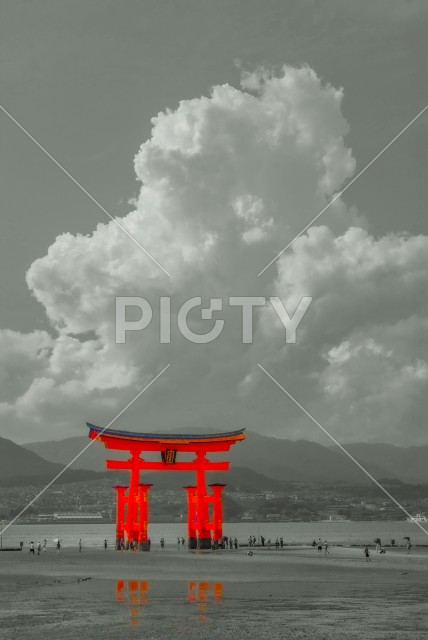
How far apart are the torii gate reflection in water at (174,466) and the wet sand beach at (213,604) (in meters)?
22.6

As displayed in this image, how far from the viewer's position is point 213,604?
71.4 ft

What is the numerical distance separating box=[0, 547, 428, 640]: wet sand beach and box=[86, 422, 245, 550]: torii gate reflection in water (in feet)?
74.2

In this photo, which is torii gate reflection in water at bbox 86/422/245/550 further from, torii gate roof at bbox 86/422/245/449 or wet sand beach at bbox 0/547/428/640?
wet sand beach at bbox 0/547/428/640

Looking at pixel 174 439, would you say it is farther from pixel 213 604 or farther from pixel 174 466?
pixel 213 604

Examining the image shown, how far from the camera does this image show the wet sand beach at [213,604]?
1658 cm

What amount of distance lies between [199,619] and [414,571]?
22.8 meters

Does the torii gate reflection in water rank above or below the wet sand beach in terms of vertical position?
above

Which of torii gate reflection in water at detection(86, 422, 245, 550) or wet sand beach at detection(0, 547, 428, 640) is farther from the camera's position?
torii gate reflection in water at detection(86, 422, 245, 550)

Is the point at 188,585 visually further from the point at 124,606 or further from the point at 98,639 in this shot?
the point at 98,639

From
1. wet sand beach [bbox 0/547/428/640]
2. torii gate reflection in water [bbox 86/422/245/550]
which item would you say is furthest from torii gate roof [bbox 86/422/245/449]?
wet sand beach [bbox 0/547/428/640]

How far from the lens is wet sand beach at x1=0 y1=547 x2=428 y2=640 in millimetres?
16578

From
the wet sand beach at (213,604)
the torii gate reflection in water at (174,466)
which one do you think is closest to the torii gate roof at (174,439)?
the torii gate reflection in water at (174,466)

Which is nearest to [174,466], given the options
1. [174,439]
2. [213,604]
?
[174,439]

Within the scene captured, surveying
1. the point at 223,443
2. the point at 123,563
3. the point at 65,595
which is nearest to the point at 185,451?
the point at 223,443
